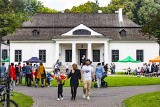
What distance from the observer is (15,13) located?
65.6 ft

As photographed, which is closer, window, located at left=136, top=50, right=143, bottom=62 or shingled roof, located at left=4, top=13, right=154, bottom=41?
shingled roof, located at left=4, top=13, right=154, bottom=41

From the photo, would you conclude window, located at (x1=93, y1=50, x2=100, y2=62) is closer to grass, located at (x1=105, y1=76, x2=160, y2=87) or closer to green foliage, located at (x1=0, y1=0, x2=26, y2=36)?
grass, located at (x1=105, y1=76, x2=160, y2=87)

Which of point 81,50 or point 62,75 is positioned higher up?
point 81,50

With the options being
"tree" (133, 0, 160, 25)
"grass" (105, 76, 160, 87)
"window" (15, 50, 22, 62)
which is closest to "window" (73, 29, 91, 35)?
"window" (15, 50, 22, 62)

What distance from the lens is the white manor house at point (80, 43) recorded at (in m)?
58.7

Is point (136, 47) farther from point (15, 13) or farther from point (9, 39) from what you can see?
point (15, 13)

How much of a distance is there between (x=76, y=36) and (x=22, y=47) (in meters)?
7.95

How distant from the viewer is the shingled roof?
59781mm

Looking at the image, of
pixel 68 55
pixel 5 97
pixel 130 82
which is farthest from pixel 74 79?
pixel 68 55

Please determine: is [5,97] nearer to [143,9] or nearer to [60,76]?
[60,76]

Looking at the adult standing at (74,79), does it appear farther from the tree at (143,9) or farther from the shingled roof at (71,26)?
the tree at (143,9)

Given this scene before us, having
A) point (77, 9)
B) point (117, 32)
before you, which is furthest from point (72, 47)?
point (77, 9)

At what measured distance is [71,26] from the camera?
6144cm

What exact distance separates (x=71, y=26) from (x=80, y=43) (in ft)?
11.6
